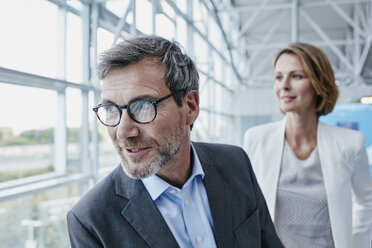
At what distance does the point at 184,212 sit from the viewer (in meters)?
1.21

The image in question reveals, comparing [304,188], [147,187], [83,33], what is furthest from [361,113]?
[147,187]

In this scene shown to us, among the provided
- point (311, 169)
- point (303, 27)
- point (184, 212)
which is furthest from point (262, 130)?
point (303, 27)

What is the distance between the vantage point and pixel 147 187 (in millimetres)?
1187

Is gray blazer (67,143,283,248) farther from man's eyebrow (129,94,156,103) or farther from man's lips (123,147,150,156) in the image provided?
man's eyebrow (129,94,156,103)

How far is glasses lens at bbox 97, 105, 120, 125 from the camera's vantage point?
1.10m

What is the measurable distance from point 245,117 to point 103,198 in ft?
24.0

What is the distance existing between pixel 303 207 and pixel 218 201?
0.62m

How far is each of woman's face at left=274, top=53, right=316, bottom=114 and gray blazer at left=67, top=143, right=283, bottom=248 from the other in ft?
1.47

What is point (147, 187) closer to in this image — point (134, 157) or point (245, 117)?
point (134, 157)

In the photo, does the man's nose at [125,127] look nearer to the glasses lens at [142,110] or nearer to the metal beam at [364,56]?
the glasses lens at [142,110]

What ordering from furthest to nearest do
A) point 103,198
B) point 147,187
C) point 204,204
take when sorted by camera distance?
point 204,204, point 147,187, point 103,198

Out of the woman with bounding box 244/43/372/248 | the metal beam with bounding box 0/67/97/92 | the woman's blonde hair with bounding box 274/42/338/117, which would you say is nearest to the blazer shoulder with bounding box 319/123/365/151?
the woman with bounding box 244/43/372/248

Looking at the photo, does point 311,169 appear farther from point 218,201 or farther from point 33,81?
point 33,81

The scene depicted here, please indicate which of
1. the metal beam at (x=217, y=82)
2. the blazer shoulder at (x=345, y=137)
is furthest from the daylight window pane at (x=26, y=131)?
the metal beam at (x=217, y=82)
